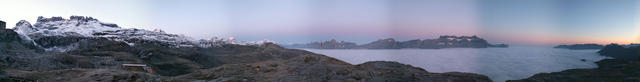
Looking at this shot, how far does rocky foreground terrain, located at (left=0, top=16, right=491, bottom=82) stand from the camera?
13070 mm

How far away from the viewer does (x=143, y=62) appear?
2867 inches

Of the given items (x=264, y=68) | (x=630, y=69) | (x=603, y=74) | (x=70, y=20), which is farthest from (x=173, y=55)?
(x=630, y=69)

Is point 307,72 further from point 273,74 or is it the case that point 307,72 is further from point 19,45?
point 19,45

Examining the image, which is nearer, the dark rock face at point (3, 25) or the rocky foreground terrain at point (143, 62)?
the rocky foreground terrain at point (143, 62)

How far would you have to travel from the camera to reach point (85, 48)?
81.2 metres

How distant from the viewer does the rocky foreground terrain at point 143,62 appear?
42.9 ft

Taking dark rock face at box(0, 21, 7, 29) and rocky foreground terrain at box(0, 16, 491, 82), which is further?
dark rock face at box(0, 21, 7, 29)

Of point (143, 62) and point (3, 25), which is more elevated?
point (3, 25)

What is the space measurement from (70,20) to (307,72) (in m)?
161

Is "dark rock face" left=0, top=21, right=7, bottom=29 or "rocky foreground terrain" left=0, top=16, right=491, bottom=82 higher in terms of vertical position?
"dark rock face" left=0, top=21, right=7, bottom=29

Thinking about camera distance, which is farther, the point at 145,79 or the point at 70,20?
the point at 70,20

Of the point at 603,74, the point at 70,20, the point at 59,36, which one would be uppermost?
the point at 70,20

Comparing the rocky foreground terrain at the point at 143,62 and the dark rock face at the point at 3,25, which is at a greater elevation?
the dark rock face at the point at 3,25

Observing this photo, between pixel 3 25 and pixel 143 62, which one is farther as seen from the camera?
pixel 143 62
